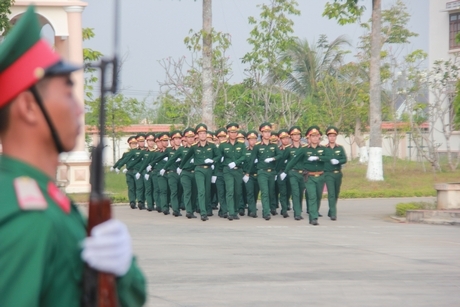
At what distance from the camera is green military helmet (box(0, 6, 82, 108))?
7.48 ft

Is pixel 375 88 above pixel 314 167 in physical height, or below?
above

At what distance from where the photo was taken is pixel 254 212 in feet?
65.5

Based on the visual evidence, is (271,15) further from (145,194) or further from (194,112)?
(145,194)

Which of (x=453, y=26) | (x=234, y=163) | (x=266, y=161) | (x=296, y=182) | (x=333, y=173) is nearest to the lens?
(x=333, y=173)

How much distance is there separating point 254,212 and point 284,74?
13822 mm

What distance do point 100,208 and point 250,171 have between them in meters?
17.8

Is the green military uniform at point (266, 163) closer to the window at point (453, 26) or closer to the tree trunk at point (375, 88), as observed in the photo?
the tree trunk at point (375, 88)

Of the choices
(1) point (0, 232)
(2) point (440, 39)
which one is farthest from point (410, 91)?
(1) point (0, 232)

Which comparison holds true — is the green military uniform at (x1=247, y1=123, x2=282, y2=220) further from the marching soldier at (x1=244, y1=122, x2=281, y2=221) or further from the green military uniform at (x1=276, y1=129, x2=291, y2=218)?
the green military uniform at (x1=276, y1=129, x2=291, y2=218)

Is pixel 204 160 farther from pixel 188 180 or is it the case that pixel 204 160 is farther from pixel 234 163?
pixel 188 180

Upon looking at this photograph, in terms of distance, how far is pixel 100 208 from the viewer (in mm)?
2340

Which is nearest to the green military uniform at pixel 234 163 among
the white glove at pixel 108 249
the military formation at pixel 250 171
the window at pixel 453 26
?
the military formation at pixel 250 171

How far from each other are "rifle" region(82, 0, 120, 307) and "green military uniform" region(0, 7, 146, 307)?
0.09 ft

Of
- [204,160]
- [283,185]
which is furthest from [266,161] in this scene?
[204,160]
